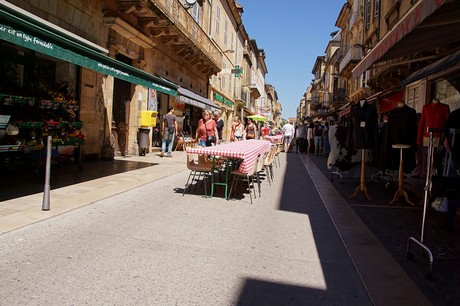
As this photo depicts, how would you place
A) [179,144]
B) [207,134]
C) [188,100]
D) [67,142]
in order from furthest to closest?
[179,144]
[188,100]
[207,134]
[67,142]

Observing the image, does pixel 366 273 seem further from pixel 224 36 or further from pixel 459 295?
pixel 224 36

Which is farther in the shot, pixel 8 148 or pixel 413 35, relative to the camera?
pixel 8 148

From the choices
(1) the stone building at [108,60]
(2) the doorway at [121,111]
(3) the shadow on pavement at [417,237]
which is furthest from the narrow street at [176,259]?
(2) the doorway at [121,111]

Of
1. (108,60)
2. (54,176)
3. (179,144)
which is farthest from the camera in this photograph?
(179,144)

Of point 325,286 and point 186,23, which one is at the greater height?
point 186,23

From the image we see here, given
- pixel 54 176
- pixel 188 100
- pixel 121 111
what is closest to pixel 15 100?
pixel 54 176

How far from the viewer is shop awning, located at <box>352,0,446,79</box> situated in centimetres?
395

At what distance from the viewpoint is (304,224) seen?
5.32m

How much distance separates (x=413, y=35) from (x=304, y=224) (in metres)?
3.04

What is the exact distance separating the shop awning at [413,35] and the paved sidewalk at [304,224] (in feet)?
8.16

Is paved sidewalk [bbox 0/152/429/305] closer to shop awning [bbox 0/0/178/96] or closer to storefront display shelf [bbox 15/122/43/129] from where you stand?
storefront display shelf [bbox 15/122/43/129]

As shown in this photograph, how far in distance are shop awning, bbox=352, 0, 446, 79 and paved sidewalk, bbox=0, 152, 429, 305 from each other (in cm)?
249

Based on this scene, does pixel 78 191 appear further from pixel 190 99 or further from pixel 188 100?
pixel 190 99


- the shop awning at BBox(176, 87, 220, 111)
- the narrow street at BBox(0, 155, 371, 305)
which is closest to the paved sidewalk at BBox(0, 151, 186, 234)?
the narrow street at BBox(0, 155, 371, 305)
